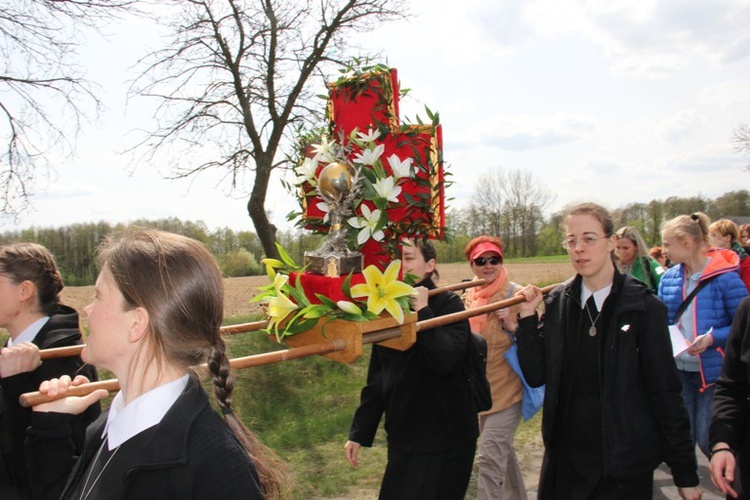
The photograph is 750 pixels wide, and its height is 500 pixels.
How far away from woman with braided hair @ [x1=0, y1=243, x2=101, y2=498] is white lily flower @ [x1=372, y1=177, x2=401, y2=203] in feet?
5.39

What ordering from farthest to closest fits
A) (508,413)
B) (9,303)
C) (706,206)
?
1. (706,206)
2. (508,413)
3. (9,303)

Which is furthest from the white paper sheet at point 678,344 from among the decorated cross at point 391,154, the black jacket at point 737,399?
the decorated cross at point 391,154

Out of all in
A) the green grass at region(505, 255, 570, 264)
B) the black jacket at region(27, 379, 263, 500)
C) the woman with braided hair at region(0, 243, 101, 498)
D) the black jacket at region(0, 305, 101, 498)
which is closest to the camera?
the black jacket at region(27, 379, 263, 500)

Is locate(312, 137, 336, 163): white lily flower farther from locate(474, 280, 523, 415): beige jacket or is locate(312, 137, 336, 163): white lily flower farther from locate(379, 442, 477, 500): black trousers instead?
locate(474, 280, 523, 415): beige jacket

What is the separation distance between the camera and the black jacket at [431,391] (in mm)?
3441

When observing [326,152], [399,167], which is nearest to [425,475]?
[399,167]

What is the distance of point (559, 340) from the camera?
3275 mm

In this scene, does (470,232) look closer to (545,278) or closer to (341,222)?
(545,278)

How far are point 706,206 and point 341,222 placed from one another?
130 ft

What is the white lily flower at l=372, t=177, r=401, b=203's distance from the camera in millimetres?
3016

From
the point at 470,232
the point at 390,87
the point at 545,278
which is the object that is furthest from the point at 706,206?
the point at 390,87

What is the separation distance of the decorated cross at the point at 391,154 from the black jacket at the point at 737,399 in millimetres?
1586

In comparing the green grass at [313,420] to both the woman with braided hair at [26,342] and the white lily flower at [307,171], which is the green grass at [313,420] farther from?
the white lily flower at [307,171]

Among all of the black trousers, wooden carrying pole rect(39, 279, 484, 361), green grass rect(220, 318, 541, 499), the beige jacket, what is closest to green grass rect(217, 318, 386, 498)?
green grass rect(220, 318, 541, 499)
